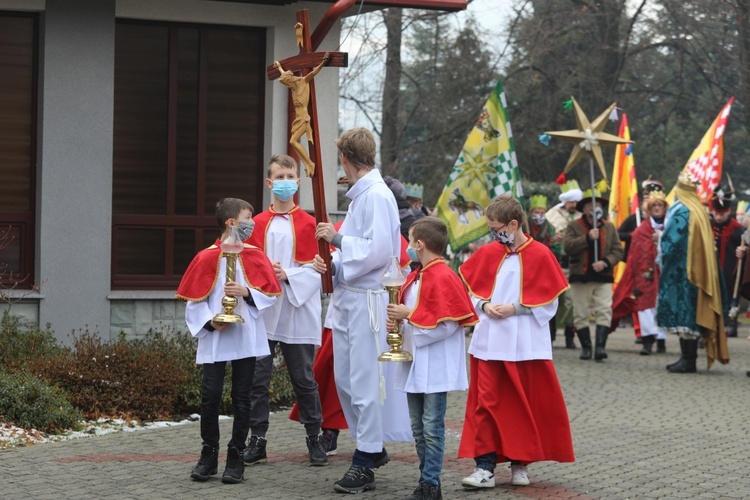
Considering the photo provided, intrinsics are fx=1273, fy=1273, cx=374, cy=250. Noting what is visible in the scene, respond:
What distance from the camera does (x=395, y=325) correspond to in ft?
Result: 23.4

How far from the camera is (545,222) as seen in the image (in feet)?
53.0

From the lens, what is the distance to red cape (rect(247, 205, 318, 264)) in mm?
8195

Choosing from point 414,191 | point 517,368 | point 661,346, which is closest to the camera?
point 517,368

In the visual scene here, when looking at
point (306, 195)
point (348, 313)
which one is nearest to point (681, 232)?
point (306, 195)

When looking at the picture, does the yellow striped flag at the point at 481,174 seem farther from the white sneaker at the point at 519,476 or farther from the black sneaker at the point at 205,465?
the black sneaker at the point at 205,465

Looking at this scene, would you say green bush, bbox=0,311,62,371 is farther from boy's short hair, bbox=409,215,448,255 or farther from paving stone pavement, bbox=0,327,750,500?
boy's short hair, bbox=409,215,448,255

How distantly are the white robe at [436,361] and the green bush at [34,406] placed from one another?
134 inches

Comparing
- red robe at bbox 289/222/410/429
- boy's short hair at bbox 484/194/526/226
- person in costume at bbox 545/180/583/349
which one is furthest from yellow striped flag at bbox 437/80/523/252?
boy's short hair at bbox 484/194/526/226

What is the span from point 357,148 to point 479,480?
2073 millimetres

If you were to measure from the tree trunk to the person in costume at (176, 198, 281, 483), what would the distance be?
688 inches

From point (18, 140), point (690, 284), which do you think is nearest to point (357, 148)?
point (18, 140)

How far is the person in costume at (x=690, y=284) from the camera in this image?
1439cm

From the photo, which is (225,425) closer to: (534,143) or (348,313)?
(348,313)

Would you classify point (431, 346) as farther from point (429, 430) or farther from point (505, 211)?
point (505, 211)
